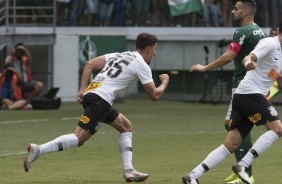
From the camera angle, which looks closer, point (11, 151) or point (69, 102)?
point (11, 151)

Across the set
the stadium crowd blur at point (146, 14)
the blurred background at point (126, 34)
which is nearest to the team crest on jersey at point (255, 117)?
the blurred background at point (126, 34)

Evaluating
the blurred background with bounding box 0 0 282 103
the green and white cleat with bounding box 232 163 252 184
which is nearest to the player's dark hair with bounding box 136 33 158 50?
the green and white cleat with bounding box 232 163 252 184

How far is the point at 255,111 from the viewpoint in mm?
12914

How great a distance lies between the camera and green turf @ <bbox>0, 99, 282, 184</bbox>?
14633 mm

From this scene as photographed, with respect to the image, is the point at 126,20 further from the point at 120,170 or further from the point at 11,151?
the point at 120,170

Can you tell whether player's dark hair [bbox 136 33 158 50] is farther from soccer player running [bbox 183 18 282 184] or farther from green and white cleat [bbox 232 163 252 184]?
green and white cleat [bbox 232 163 252 184]

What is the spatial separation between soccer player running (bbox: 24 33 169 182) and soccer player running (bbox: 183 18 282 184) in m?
1.00

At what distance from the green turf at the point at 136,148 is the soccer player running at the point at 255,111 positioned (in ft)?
3.01

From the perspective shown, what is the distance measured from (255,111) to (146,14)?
2267 centimetres

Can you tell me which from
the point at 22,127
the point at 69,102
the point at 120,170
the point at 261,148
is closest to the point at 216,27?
the point at 69,102

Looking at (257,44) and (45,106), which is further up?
(257,44)

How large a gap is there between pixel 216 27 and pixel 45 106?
7.85 meters

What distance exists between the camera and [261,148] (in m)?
12.9

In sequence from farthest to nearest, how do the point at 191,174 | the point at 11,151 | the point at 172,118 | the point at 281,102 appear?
the point at 281,102
the point at 172,118
the point at 11,151
the point at 191,174
